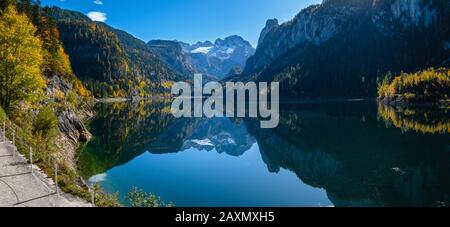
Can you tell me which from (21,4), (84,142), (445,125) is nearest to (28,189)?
(84,142)

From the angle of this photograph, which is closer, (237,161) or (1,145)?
(1,145)

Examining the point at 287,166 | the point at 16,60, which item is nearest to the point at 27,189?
the point at 16,60

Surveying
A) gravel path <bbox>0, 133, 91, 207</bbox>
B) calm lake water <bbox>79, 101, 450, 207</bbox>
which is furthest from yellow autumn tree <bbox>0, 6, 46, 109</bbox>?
gravel path <bbox>0, 133, 91, 207</bbox>

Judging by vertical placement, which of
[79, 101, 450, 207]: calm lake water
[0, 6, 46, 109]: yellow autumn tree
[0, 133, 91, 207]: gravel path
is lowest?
[79, 101, 450, 207]: calm lake water

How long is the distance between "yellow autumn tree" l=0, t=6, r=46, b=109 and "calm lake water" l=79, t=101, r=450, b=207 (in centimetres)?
1194

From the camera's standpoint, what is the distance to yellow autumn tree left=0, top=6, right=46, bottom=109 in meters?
39.7

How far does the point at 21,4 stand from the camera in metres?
102

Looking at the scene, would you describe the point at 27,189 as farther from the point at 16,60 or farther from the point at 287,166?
the point at 287,166

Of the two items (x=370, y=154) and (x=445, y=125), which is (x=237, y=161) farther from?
(x=445, y=125)

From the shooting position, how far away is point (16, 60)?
40.2 metres

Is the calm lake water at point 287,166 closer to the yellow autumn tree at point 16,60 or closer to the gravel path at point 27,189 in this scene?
the yellow autumn tree at point 16,60

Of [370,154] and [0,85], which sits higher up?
[0,85]

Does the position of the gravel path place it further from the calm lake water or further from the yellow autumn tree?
the yellow autumn tree
